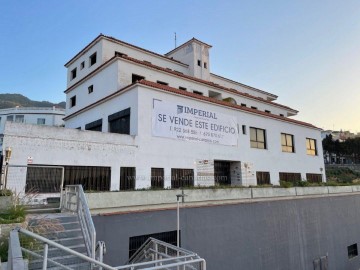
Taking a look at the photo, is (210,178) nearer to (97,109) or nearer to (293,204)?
(293,204)

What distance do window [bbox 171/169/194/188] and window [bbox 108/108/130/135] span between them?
4042 millimetres

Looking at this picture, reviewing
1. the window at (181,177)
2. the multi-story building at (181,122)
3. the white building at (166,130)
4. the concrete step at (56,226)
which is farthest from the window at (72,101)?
the concrete step at (56,226)

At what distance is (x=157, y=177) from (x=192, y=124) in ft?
→ 15.2

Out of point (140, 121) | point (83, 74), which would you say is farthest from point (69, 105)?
point (140, 121)

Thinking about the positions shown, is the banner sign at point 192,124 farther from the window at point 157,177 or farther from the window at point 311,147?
the window at point 311,147

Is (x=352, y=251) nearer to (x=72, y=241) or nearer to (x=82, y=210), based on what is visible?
(x=82, y=210)

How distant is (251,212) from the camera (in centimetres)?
1457

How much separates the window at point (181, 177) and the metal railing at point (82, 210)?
27.1 ft

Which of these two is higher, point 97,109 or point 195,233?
point 97,109

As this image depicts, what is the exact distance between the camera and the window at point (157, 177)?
1615 cm

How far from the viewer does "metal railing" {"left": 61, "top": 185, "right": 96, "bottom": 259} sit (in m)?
6.73

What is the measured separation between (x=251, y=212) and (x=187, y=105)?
8306 mm

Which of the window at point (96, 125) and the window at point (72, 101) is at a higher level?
the window at point (72, 101)

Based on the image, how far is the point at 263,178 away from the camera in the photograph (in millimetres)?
22953
